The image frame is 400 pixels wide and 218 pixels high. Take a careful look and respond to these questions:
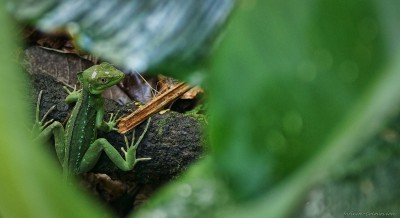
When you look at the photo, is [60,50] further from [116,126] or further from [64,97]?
[116,126]

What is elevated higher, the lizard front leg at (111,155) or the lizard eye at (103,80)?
the lizard eye at (103,80)

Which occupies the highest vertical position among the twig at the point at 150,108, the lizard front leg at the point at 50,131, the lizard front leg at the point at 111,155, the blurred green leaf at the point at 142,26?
the blurred green leaf at the point at 142,26

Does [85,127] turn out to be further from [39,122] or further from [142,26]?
[142,26]

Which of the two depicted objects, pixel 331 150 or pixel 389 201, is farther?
pixel 389 201

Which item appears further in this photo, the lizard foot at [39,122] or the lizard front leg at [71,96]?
the lizard front leg at [71,96]

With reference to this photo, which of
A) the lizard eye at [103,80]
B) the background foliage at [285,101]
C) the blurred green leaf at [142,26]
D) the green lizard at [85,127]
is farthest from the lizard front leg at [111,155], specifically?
the background foliage at [285,101]

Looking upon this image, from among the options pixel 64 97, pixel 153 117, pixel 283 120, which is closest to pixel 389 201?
pixel 283 120

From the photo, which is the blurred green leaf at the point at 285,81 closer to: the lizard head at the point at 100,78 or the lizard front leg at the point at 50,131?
the lizard front leg at the point at 50,131
